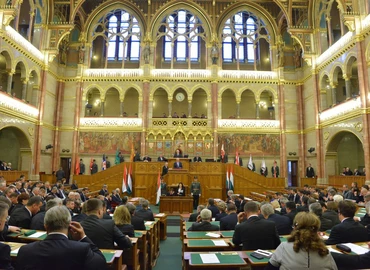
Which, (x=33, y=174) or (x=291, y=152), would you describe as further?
(x=291, y=152)

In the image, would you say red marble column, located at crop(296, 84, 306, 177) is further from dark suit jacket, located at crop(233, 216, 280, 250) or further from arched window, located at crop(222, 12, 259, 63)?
dark suit jacket, located at crop(233, 216, 280, 250)

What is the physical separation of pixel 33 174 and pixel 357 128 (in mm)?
20303

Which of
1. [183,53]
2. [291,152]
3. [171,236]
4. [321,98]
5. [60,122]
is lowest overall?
[171,236]

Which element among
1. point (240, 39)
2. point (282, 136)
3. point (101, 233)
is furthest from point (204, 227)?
point (240, 39)

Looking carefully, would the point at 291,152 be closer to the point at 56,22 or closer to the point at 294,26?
the point at 294,26

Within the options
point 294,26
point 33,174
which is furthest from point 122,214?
point 294,26

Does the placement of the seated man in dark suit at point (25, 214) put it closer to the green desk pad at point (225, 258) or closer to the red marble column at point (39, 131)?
the green desk pad at point (225, 258)

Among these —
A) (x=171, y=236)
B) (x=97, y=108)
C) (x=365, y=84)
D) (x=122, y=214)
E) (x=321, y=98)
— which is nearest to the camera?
(x=122, y=214)

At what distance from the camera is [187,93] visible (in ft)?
76.4

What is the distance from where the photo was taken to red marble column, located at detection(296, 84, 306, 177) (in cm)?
2219

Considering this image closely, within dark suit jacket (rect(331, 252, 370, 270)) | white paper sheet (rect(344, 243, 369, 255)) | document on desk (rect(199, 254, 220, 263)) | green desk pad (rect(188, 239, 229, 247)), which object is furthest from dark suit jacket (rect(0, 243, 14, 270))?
white paper sheet (rect(344, 243, 369, 255))

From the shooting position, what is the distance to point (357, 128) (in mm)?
15805

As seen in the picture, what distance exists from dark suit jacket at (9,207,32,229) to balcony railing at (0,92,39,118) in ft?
42.6

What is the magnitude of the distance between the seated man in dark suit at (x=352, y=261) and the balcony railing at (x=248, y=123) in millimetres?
19750
